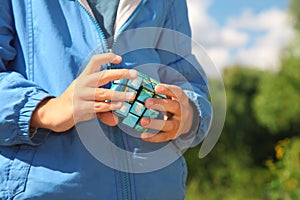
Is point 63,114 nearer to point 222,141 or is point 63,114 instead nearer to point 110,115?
point 110,115

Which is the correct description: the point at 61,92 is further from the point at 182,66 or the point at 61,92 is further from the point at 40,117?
the point at 182,66

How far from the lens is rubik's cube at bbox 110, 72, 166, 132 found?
93cm

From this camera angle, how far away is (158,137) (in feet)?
3.30

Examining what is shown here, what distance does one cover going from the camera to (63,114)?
0.93 metres

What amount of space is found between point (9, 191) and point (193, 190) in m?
5.34

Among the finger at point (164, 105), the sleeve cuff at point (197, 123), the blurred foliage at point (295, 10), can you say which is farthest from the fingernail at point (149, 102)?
the blurred foliage at point (295, 10)

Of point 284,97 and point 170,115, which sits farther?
point 284,97

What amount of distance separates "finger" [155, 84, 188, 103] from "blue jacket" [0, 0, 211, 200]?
36 mm

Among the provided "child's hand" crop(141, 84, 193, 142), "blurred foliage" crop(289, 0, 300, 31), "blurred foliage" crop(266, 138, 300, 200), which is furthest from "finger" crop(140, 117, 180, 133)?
"blurred foliage" crop(289, 0, 300, 31)

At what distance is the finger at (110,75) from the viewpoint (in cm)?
92

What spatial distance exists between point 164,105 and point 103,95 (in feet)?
0.39

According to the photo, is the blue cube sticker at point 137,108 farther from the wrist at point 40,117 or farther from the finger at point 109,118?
the wrist at point 40,117

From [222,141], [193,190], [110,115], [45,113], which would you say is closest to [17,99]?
[45,113]

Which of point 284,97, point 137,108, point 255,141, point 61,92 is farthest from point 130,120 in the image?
point 255,141
